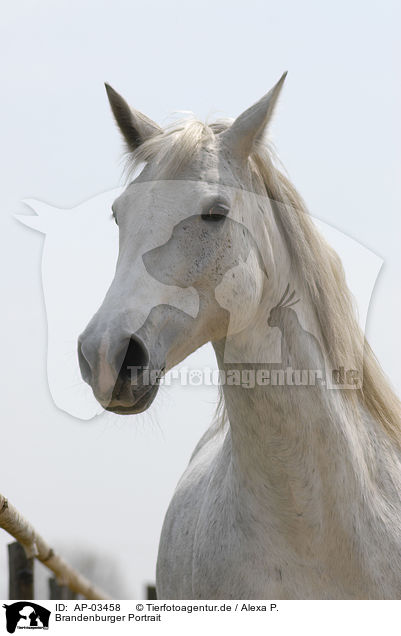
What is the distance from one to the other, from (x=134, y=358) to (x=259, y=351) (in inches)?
22.8

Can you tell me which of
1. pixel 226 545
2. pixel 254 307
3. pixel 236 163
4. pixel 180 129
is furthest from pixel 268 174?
pixel 226 545

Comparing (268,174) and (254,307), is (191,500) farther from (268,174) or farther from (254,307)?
(268,174)

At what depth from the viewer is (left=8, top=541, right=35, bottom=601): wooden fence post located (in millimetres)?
4867

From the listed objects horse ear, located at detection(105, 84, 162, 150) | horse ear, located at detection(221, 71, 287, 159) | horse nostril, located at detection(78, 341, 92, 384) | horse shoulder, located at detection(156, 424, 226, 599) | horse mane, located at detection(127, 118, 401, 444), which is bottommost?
horse shoulder, located at detection(156, 424, 226, 599)

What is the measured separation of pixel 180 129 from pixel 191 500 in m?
1.75

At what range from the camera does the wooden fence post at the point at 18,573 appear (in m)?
4.87

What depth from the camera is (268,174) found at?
296cm

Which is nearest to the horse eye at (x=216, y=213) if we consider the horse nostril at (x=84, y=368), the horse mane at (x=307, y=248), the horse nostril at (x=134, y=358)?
the horse mane at (x=307, y=248)

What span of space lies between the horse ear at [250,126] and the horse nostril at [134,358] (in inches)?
36.5

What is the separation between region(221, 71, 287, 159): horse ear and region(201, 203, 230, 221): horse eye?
325 mm

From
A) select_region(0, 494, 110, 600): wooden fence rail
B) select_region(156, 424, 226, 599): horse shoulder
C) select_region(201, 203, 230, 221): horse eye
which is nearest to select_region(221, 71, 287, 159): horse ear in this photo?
select_region(201, 203, 230, 221): horse eye

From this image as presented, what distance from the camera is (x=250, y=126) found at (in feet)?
9.29
